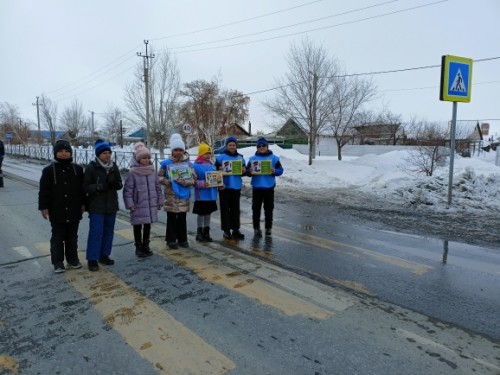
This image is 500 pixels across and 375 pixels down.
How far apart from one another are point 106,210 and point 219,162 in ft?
7.17

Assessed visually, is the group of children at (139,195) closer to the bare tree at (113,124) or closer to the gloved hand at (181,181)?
the gloved hand at (181,181)

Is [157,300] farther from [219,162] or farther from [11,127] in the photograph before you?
[11,127]

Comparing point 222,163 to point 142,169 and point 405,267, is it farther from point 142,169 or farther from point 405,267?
point 405,267

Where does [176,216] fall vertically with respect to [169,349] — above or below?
above

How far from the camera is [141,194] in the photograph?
5461 mm

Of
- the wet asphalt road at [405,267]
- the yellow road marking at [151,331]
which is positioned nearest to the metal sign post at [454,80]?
the wet asphalt road at [405,267]

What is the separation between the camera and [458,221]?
26.7 ft

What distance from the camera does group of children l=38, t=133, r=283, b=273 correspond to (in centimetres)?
481

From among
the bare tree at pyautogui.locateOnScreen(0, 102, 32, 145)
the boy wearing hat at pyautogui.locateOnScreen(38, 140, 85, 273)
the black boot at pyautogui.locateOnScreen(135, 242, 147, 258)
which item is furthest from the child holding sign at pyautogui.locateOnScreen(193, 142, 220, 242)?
the bare tree at pyautogui.locateOnScreen(0, 102, 32, 145)

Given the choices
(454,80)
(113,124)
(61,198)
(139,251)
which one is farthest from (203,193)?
(113,124)

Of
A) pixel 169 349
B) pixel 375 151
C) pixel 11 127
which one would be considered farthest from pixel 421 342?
pixel 11 127

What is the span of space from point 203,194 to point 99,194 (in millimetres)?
1731

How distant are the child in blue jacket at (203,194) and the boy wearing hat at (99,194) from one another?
1436mm

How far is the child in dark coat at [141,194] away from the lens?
17.8 ft
